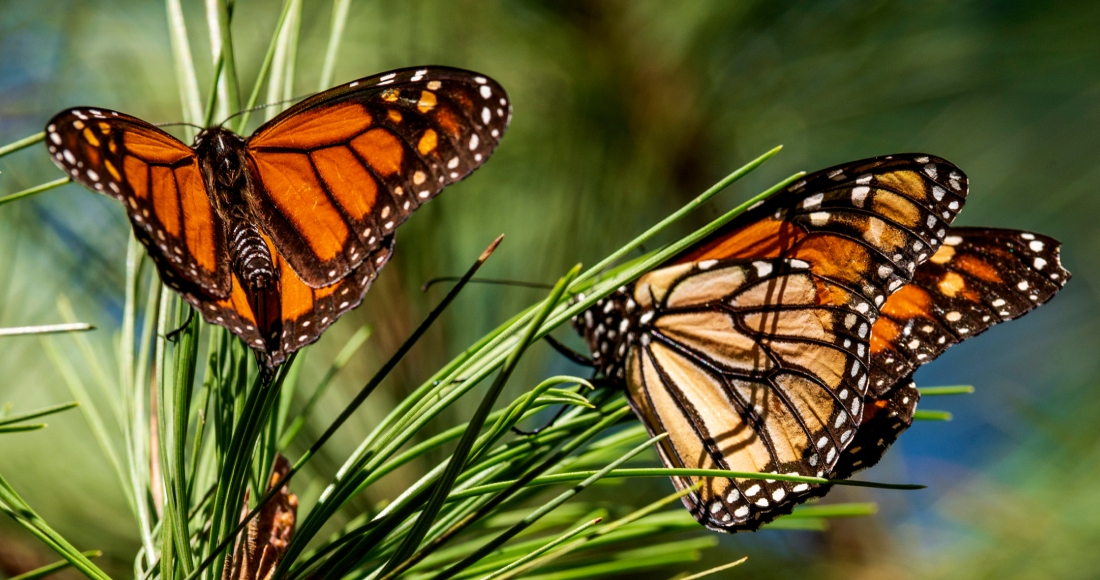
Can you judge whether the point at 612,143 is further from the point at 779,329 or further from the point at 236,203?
the point at 236,203

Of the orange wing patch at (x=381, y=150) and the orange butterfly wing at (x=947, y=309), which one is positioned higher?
the orange wing patch at (x=381, y=150)

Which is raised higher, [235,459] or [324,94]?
[324,94]

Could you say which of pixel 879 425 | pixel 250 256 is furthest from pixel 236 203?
pixel 879 425

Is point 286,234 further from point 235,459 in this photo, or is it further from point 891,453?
point 891,453

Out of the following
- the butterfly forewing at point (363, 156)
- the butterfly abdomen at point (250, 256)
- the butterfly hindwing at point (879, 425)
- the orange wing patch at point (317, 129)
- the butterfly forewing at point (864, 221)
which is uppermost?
the orange wing patch at point (317, 129)

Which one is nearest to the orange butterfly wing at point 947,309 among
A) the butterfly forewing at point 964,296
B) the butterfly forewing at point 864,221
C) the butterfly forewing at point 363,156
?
the butterfly forewing at point 964,296

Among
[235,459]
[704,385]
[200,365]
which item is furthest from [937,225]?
[200,365]

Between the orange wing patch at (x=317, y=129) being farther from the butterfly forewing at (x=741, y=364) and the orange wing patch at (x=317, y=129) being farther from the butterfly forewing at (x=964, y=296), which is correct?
the butterfly forewing at (x=964, y=296)

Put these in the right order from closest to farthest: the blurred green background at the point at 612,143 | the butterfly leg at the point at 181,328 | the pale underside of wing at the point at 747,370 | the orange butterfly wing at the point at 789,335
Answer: the butterfly leg at the point at 181,328
the orange butterfly wing at the point at 789,335
the pale underside of wing at the point at 747,370
the blurred green background at the point at 612,143
